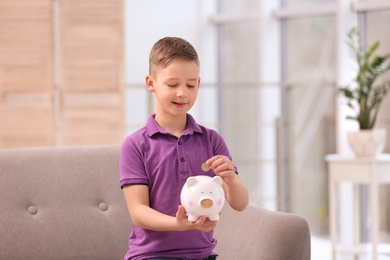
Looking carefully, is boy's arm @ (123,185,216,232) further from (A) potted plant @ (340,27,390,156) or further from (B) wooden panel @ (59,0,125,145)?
(B) wooden panel @ (59,0,125,145)

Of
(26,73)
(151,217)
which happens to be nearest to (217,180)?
(151,217)

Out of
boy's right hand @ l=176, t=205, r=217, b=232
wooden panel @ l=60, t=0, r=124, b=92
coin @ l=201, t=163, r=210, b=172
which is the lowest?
boy's right hand @ l=176, t=205, r=217, b=232

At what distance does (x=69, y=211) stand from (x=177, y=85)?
0.87m

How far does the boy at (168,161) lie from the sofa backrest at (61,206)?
0.57 metres

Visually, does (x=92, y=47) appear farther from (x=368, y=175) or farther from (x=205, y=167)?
(x=205, y=167)

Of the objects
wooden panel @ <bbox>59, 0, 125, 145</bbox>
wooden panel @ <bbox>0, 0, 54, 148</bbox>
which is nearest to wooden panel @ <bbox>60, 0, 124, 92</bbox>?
wooden panel @ <bbox>59, 0, 125, 145</bbox>

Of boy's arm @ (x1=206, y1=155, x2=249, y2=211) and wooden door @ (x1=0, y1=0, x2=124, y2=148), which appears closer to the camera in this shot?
boy's arm @ (x1=206, y1=155, x2=249, y2=211)

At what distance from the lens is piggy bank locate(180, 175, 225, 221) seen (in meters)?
1.94

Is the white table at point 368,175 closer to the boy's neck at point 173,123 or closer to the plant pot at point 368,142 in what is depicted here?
the plant pot at point 368,142

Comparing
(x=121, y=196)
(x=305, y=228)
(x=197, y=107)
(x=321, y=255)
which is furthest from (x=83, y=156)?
(x=197, y=107)

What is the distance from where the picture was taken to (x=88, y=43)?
5.66 metres

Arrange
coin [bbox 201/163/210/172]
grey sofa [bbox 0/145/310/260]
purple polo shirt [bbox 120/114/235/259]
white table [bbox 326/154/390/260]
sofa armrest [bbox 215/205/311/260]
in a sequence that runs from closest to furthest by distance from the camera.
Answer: coin [bbox 201/163/210/172]
purple polo shirt [bbox 120/114/235/259]
sofa armrest [bbox 215/205/311/260]
grey sofa [bbox 0/145/310/260]
white table [bbox 326/154/390/260]

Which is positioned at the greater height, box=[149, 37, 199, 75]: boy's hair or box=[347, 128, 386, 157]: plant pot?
box=[149, 37, 199, 75]: boy's hair

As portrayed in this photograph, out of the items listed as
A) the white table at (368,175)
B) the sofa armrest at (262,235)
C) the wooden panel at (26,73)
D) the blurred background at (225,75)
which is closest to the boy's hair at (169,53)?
the sofa armrest at (262,235)
